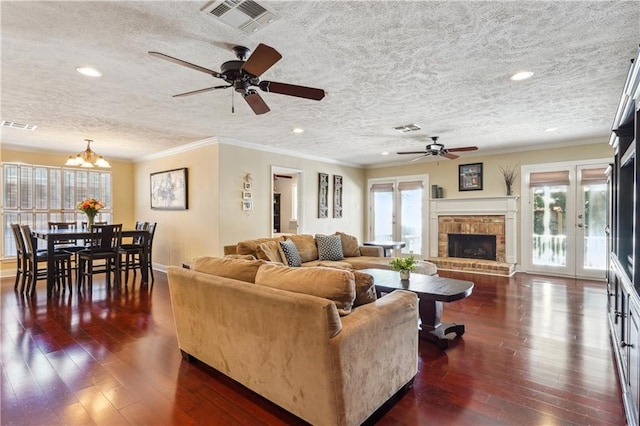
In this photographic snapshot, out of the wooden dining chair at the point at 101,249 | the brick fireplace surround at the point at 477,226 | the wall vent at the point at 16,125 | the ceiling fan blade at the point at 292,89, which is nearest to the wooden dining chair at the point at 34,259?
the wooden dining chair at the point at 101,249

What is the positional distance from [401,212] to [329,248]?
3598 mm

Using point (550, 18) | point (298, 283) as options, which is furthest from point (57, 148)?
point (550, 18)

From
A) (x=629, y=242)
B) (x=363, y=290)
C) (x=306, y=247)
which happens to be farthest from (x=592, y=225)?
(x=363, y=290)

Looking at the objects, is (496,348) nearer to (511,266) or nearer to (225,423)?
(225,423)

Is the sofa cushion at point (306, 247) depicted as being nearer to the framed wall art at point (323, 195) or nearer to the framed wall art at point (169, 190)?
the framed wall art at point (323, 195)

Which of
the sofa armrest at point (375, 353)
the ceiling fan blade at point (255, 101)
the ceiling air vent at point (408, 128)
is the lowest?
the sofa armrest at point (375, 353)

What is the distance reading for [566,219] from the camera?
20.4 ft

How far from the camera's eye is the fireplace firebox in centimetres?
702

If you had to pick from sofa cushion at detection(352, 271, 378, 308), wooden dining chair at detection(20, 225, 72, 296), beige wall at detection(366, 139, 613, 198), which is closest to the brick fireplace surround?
beige wall at detection(366, 139, 613, 198)

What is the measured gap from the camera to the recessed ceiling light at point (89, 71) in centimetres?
291

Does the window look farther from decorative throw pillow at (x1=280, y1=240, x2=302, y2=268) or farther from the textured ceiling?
decorative throw pillow at (x1=280, y1=240, x2=302, y2=268)

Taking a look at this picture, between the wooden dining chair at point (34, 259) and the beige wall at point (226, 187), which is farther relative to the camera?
the beige wall at point (226, 187)

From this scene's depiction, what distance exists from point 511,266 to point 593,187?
1.97m

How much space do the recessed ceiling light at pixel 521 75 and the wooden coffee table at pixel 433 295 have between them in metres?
1.96
